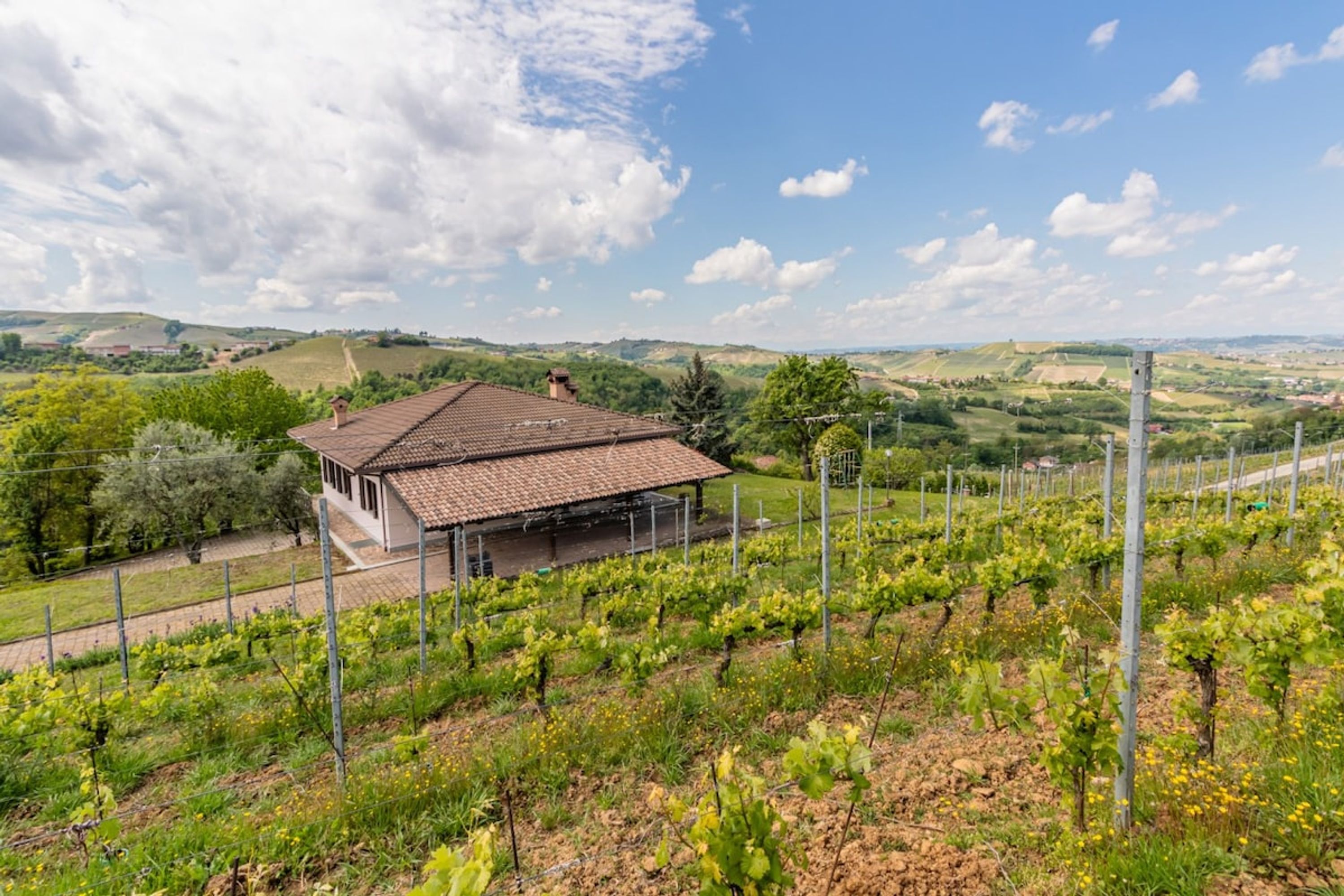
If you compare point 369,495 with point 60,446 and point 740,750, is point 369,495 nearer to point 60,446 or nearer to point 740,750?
point 60,446

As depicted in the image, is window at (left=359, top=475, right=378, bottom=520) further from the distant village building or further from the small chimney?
the small chimney

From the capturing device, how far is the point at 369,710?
5.83 metres

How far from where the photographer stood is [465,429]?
58.8 ft

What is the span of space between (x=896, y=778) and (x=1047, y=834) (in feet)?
3.16

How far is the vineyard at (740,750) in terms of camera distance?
2893 millimetres

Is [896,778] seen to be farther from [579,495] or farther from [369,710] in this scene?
[579,495]

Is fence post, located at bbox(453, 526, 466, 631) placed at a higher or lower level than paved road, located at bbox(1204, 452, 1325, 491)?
higher

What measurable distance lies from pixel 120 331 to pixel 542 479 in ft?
466

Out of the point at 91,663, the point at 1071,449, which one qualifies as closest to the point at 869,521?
the point at 1071,449

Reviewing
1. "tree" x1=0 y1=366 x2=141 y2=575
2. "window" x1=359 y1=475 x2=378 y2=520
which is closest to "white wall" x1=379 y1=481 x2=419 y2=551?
"window" x1=359 y1=475 x2=378 y2=520

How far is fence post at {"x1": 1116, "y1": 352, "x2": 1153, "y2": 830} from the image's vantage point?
265 cm

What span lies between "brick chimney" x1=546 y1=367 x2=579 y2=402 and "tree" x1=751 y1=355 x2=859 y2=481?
1086 centimetres

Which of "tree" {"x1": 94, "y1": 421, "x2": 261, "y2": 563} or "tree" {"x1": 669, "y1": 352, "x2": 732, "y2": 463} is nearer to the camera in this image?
"tree" {"x1": 94, "y1": 421, "x2": 261, "y2": 563}

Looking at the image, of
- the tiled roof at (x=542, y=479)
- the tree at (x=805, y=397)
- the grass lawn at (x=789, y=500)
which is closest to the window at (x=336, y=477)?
the tiled roof at (x=542, y=479)
